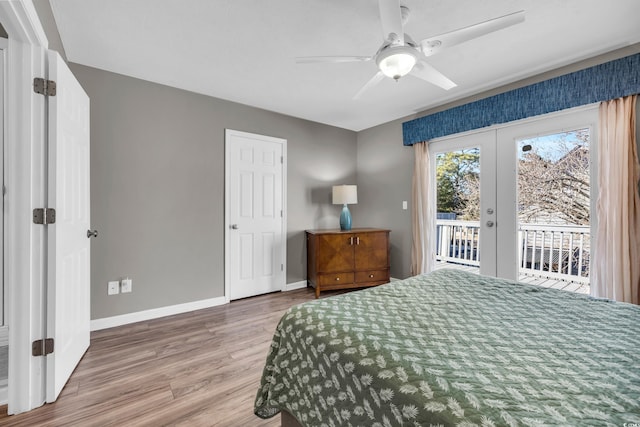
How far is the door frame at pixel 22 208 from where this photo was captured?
1.43 m

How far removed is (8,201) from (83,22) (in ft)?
4.34

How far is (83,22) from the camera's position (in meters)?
1.86

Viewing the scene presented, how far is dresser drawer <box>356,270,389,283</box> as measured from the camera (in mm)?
3504

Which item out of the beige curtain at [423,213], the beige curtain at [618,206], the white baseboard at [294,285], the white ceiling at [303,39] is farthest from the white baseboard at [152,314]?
the beige curtain at [618,206]

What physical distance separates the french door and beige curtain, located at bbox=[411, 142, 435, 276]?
19cm

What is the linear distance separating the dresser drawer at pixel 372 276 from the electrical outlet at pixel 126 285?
2477 millimetres

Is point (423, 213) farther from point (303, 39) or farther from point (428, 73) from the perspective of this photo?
point (303, 39)

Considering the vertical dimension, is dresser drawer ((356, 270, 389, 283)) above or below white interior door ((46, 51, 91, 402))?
below

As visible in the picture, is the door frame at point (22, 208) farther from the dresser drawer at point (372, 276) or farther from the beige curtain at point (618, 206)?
the beige curtain at point (618, 206)

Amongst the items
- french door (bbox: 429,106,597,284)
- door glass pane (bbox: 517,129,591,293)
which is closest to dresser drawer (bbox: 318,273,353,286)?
french door (bbox: 429,106,597,284)

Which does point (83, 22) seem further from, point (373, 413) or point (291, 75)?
point (373, 413)

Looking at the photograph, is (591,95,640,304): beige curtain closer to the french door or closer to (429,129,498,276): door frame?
the french door

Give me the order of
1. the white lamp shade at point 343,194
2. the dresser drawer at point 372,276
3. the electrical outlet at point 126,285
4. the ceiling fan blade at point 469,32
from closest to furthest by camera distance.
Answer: the ceiling fan blade at point 469,32, the electrical outlet at point 126,285, the dresser drawer at point 372,276, the white lamp shade at point 343,194

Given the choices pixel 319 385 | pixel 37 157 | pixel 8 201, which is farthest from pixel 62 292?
pixel 319 385
